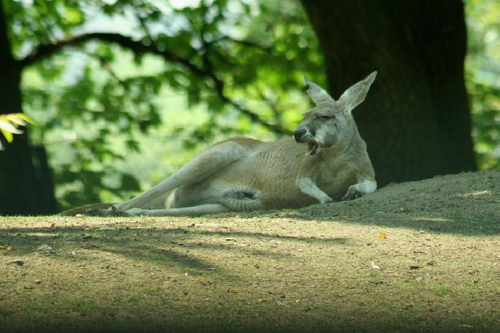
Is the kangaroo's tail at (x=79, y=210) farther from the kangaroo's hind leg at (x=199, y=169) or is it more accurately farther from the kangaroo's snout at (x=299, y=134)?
the kangaroo's snout at (x=299, y=134)

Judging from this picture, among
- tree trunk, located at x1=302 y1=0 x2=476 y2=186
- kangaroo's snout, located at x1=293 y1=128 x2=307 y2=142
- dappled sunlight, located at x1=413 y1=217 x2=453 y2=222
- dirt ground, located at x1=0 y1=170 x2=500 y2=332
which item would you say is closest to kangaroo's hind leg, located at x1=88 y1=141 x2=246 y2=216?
kangaroo's snout, located at x1=293 y1=128 x2=307 y2=142

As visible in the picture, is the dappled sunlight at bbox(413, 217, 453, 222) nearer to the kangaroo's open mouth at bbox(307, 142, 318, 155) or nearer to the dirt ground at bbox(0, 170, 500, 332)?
the dirt ground at bbox(0, 170, 500, 332)

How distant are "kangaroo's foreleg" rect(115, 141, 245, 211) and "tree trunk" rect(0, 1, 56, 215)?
3.74 m

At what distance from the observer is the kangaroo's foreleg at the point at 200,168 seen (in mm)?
8516

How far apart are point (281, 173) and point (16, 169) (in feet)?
16.4

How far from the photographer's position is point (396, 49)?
966 cm

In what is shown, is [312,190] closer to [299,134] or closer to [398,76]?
[299,134]

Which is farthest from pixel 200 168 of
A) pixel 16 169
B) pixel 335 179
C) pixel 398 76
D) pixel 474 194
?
pixel 16 169

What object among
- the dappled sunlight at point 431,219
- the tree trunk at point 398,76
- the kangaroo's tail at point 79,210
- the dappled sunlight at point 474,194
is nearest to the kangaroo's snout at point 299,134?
the dappled sunlight at point 474,194

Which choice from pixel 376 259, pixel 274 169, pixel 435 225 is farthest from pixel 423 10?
pixel 376 259

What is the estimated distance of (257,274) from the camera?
4.62 m

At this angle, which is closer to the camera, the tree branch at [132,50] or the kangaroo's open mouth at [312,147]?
the kangaroo's open mouth at [312,147]

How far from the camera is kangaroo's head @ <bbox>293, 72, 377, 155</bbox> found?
7.90 meters

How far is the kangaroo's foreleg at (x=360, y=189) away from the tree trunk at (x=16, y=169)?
5.67 metres
